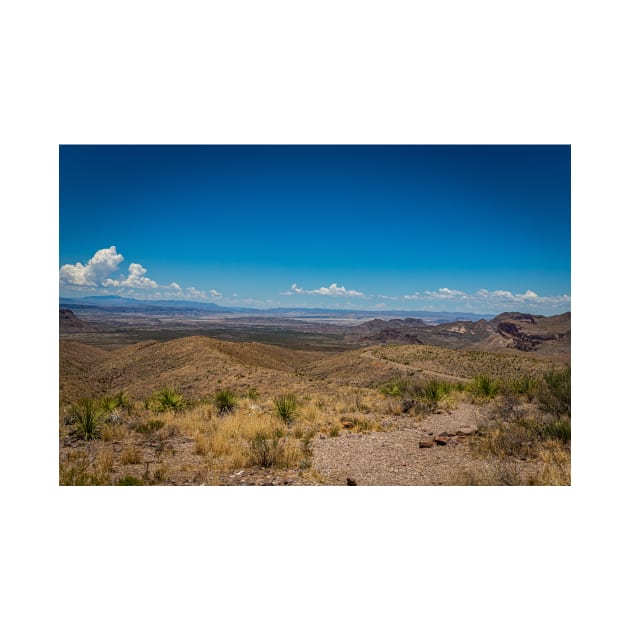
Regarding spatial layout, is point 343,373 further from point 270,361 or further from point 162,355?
point 162,355

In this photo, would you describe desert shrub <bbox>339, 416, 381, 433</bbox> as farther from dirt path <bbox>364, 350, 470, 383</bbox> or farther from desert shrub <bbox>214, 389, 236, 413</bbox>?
dirt path <bbox>364, 350, 470, 383</bbox>

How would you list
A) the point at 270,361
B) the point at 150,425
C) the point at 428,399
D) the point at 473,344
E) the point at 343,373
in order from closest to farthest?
the point at 150,425, the point at 428,399, the point at 343,373, the point at 270,361, the point at 473,344

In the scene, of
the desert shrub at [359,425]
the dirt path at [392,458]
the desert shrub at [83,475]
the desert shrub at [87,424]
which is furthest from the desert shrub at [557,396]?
the desert shrub at [87,424]

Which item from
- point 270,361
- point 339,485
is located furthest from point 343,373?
point 339,485

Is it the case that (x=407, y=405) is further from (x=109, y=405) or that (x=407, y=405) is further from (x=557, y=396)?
(x=109, y=405)

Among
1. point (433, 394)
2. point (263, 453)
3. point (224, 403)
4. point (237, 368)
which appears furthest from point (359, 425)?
point (237, 368)

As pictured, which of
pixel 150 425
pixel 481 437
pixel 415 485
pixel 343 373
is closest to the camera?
pixel 415 485

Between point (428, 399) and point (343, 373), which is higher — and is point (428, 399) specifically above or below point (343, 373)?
above

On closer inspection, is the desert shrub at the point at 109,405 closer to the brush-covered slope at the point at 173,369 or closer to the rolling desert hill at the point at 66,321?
the rolling desert hill at the point at 66,321
